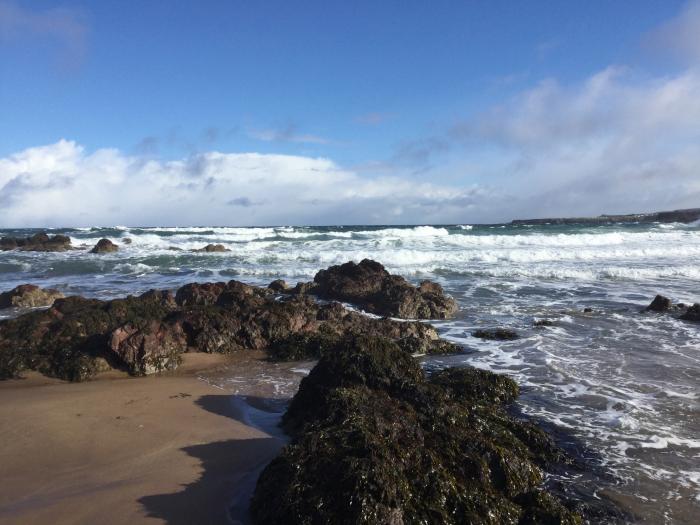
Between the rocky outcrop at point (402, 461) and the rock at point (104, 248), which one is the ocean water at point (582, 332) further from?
the rock at point (104, 248)

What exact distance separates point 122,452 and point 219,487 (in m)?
1.15

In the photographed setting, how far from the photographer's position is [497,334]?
874 centimetres

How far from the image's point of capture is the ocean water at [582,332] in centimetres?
417

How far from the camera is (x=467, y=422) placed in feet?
14.0

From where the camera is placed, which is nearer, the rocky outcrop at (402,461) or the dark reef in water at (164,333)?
the rocky outcrop at (402,461)

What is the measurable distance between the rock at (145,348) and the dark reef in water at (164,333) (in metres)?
0.01

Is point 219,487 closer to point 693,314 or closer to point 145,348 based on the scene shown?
point 145,348

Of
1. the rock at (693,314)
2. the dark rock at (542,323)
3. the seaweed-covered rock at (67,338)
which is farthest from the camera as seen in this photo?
the rock at (693,314)

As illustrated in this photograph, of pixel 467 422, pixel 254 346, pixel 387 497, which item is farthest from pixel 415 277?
pixel 387 497

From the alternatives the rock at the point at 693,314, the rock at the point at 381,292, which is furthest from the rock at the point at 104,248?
the rock at the point at 693,314

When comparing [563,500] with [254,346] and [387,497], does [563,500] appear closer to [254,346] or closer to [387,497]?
[387,497]

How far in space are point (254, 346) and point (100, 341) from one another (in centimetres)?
223

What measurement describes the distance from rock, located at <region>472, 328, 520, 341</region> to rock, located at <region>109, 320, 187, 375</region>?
5.06m

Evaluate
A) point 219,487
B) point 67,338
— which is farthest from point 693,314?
point 67,338
